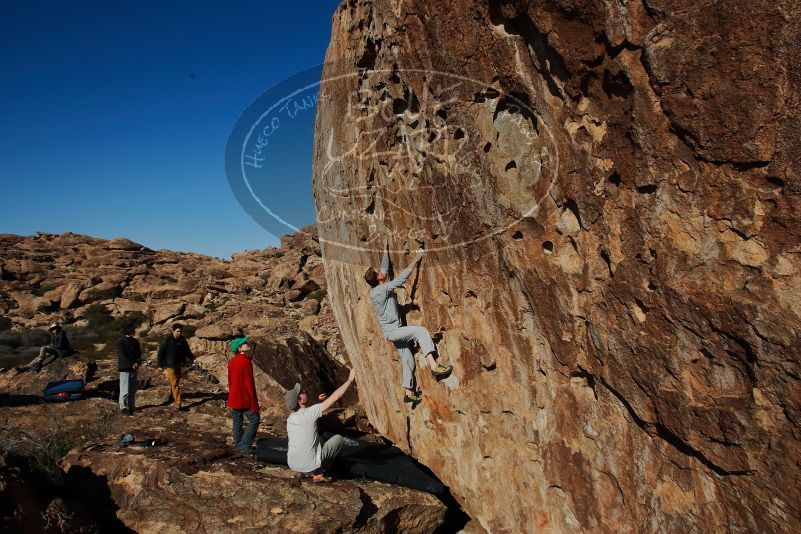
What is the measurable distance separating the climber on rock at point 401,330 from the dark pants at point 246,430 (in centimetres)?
204

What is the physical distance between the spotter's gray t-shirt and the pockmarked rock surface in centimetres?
167

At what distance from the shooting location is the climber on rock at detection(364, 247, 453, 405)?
19.7ft

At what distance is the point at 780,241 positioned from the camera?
279 cm

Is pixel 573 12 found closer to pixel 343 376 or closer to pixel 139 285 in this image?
pixel 343 376

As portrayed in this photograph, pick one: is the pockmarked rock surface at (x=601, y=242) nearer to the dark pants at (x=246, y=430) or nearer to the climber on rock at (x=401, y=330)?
the climber on rock at (x=401, y=330)

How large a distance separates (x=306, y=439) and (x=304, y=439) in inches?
0.9

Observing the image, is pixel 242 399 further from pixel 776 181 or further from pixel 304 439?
pixel 776 181

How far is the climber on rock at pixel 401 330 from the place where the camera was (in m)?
5.99

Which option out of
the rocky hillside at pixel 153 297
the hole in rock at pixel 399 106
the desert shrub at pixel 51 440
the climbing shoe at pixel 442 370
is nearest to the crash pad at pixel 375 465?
the climbing shoe at pixel 442 370

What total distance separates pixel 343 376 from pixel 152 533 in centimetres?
621

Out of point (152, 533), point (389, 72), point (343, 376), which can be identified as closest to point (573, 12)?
point (389, 72)

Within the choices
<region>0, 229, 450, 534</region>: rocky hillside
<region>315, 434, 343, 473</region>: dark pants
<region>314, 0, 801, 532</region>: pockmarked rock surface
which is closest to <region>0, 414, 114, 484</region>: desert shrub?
<region>0, 229, 450, 534</region>: rocky hillside

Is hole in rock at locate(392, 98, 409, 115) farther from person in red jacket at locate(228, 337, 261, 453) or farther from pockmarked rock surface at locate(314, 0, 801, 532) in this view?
person in red jacket at locate(228, 337, 261, 453)

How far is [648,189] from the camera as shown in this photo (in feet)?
10.9
